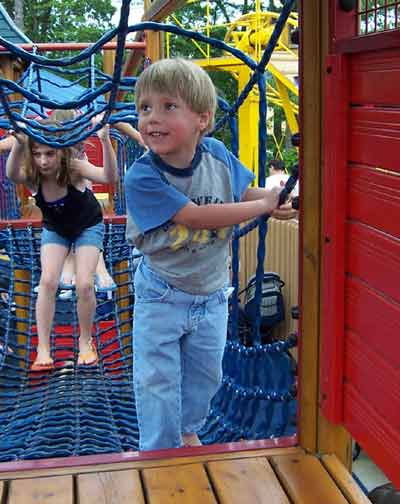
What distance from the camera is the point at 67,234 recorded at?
3285 millimetres

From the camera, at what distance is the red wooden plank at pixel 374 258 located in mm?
1190

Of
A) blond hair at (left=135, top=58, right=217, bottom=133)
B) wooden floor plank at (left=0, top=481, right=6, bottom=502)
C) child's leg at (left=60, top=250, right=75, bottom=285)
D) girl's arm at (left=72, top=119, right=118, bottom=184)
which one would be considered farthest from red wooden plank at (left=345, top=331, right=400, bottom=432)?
child's leg at (left=60, top=250, right=75, bottom=285)

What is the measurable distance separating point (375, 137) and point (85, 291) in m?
2.24

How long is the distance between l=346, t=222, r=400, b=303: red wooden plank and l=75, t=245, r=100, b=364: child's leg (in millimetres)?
2032

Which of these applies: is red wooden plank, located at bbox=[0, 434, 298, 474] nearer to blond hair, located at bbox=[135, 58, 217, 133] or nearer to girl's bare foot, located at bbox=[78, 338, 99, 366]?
blond hair, located at bbox=[135, 58, 217, 133]

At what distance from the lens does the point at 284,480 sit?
1515 mm

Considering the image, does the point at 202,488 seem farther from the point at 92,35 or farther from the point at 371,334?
the point at 92,35

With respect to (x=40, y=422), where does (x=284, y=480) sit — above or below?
above

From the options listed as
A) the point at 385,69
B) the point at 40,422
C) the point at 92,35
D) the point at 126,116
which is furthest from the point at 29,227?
the point at 92,35

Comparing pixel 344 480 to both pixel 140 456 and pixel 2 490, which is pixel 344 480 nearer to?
pixel 140 456

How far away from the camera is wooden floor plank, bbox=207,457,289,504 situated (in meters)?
1.46

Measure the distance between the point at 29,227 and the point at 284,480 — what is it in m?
2.97

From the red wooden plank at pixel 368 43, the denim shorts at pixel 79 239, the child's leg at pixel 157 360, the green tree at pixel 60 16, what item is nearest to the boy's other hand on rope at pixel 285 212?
the child's leg at pixel 157 360

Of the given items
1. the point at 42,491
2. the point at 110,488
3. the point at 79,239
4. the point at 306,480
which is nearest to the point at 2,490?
the point at 42,491
